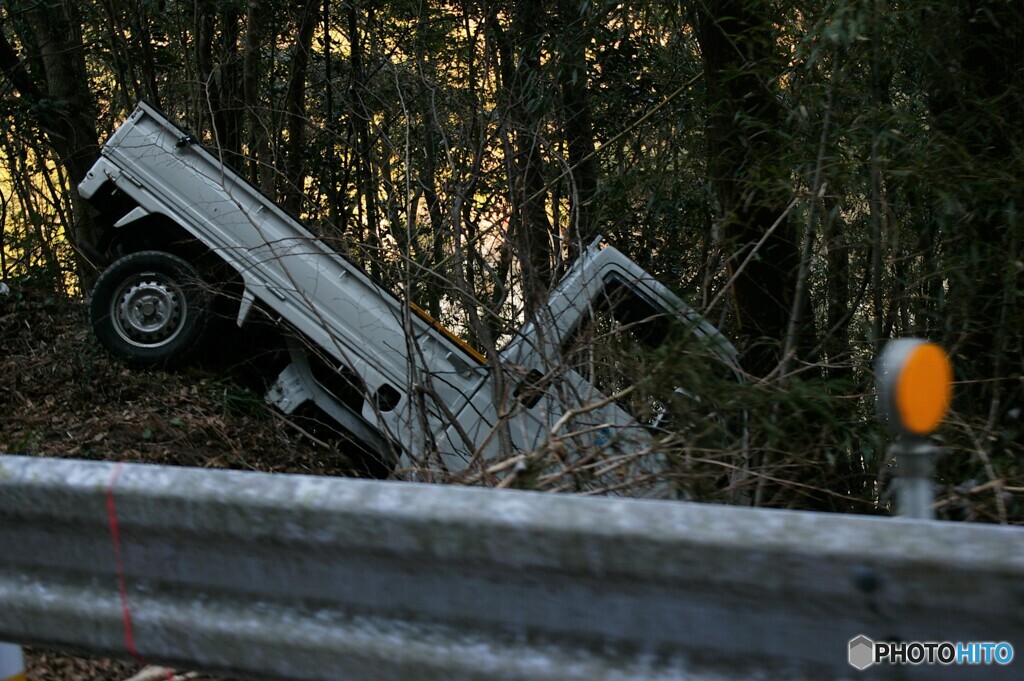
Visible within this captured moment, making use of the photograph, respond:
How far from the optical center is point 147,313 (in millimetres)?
7418

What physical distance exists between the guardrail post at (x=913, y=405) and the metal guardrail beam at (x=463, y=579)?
0.23 metres

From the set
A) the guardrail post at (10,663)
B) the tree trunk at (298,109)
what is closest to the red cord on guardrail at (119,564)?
the guardrail post at (10,663)

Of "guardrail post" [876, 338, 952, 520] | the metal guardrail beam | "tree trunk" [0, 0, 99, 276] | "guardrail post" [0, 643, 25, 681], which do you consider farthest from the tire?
"guardrail post" [876, 338, 952, 520]

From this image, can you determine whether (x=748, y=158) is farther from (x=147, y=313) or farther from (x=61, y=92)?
(x=61, y=92)

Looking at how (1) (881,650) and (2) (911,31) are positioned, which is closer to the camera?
(1) (881,650)

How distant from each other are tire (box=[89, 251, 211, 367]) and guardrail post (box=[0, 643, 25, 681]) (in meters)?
4.93

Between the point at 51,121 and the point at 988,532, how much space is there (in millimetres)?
10022

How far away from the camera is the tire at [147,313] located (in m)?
7.29

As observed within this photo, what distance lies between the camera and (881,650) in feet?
6.00

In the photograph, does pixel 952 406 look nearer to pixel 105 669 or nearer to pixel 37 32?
pixel 105 669

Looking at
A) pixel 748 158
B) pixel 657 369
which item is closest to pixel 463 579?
pixel 657 369

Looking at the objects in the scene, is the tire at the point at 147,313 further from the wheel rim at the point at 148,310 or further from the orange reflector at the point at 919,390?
the orange reflector at the point at 919,390

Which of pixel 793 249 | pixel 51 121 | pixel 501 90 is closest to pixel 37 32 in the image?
pixel 51 121

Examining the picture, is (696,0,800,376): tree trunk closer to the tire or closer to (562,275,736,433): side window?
(562,275,736,433): side window
